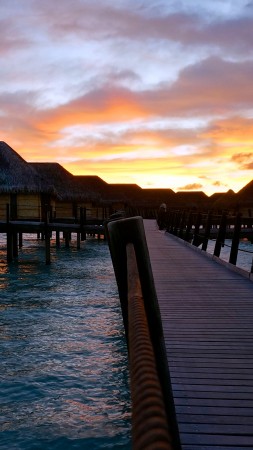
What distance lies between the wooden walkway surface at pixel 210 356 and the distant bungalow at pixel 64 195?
46.9 ft

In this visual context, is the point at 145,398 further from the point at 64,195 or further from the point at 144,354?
the point at 64,195

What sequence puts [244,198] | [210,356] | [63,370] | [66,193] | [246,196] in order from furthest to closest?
1. [246,196]
2. [244,198]
3. [66,193]
4. [63,370]
5. [210,356]

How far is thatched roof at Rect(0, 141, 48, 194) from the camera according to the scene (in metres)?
29.3

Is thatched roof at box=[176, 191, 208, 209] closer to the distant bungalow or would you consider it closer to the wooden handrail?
the distant bungalow

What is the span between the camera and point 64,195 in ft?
130

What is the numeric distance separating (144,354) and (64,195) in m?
39.1

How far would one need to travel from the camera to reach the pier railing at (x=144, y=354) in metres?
0.70

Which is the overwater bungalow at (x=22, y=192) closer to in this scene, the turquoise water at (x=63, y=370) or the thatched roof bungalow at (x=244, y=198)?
the turquoise water at (x=63, y=370)

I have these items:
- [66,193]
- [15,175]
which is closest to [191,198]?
[66,193]

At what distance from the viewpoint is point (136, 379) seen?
882mm

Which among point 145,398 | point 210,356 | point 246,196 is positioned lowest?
point 210,356

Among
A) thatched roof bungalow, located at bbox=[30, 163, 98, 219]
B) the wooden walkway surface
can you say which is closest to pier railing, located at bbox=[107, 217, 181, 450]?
the wooden walkway surface

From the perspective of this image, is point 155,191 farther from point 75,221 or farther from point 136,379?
point 136,379

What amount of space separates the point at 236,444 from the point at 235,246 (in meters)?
7.22
